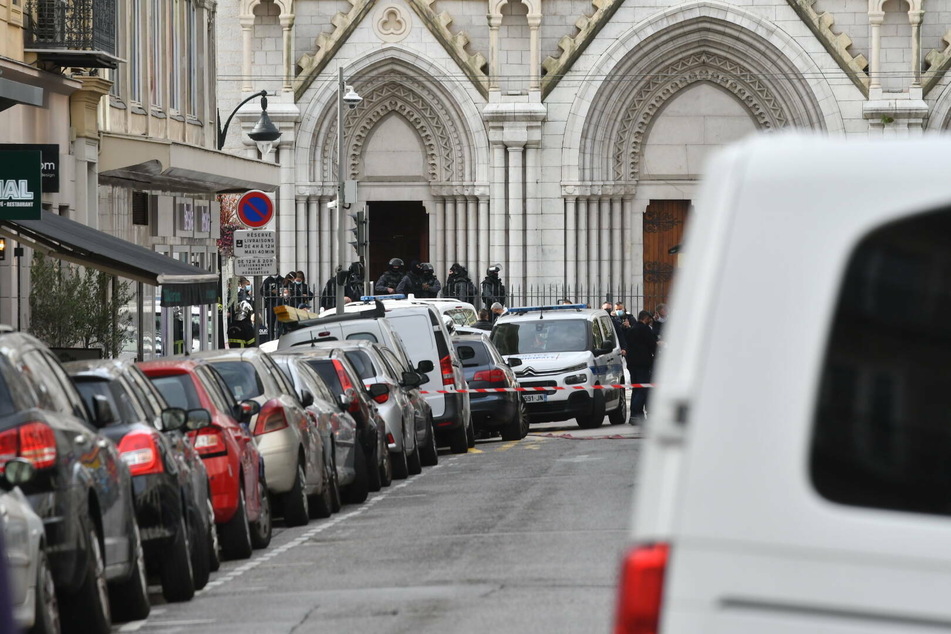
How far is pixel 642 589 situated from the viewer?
12.8 ft

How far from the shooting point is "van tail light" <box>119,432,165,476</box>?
36.3 ft

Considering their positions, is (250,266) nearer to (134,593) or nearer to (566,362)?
(566,362)

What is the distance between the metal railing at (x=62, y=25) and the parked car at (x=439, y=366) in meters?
4.74

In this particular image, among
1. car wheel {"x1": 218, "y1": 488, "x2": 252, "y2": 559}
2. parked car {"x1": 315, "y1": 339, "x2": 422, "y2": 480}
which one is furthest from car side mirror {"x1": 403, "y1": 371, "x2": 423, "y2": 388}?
car wheel {"x1": 218, "y1": 488, "x2": 252, "y2": 559}

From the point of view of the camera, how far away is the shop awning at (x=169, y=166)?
2878cm

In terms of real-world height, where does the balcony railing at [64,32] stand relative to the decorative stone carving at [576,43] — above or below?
below

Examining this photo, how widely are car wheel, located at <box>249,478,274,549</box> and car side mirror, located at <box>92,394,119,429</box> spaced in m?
3.72

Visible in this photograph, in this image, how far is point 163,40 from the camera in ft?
113

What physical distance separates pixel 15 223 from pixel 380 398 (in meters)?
4.60

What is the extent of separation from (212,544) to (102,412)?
7.73 ft

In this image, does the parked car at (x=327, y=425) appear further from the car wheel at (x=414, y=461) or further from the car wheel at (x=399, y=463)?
the car wheel at (x=414, y=461)

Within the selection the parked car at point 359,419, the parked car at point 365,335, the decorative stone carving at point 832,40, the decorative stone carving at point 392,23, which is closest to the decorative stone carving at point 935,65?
the decorative stone carving at point 832,40

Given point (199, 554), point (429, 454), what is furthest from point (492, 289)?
point (199, 554)

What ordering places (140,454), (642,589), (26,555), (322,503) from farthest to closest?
(322,503) → (140,454) → (26,555) → (642,589)
